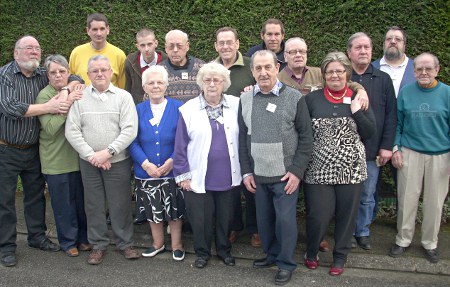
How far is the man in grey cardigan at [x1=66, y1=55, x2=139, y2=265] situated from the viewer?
14.6 ft

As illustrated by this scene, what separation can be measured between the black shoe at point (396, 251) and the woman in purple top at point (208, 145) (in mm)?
1720

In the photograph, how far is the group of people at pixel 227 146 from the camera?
4.18m

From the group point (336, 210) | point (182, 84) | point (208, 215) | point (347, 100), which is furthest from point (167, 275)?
point (347, 100)

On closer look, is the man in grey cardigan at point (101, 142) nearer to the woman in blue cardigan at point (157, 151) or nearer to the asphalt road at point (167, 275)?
the woman in blue cardigan at point (157, 151)

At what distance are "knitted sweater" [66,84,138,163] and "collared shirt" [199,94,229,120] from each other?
2.21ft

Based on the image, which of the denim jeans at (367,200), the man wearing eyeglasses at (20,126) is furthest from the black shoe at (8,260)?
the denim jeans at (367,200)

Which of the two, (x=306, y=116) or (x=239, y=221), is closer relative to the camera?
(x=306, y=116)

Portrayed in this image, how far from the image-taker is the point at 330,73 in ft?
13.6

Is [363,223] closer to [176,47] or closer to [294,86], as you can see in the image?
[294,86]

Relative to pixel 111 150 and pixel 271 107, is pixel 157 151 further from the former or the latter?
pixel 271 107

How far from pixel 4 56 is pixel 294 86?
15.0ft

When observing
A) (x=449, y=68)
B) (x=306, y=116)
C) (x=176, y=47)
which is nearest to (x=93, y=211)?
(x=176, y=47)

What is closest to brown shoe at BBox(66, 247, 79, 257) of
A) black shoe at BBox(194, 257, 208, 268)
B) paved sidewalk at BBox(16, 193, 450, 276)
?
paved sidewalk at BBox(16, 193, 450, 276)

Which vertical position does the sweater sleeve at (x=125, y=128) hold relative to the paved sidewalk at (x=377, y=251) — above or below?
above
